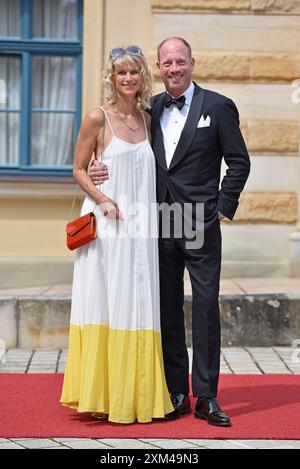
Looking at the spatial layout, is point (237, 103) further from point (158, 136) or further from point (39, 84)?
point (158, 136)

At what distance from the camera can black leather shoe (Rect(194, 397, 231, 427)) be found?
17.4 feet

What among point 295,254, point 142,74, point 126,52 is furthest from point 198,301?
point 295,254

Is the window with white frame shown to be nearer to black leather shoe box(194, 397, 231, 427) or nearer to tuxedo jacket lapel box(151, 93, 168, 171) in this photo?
tuxedo jacket lapel box(151, 93, 168, 171)

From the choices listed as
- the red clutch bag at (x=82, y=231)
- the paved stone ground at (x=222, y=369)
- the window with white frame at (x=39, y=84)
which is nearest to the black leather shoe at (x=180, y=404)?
the paved stone ground at (x=222, y=369)

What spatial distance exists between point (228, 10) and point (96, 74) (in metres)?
1.28

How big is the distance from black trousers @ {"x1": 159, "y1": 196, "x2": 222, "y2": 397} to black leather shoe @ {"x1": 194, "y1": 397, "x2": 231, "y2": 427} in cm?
4

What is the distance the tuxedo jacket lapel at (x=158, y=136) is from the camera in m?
5.46

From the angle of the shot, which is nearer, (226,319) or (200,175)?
(200,175)

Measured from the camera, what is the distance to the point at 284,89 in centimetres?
900

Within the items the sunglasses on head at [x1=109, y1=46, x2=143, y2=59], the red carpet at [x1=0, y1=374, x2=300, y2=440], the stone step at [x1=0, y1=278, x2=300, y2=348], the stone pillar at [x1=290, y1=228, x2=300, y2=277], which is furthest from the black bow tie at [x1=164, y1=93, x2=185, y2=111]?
the stone pillar at [x1=290, y1=228, x2=300, y2=277]

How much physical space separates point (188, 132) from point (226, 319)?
2.65 metres

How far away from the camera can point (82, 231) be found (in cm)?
534

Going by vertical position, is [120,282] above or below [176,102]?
below

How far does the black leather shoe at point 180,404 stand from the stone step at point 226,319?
212 cm
